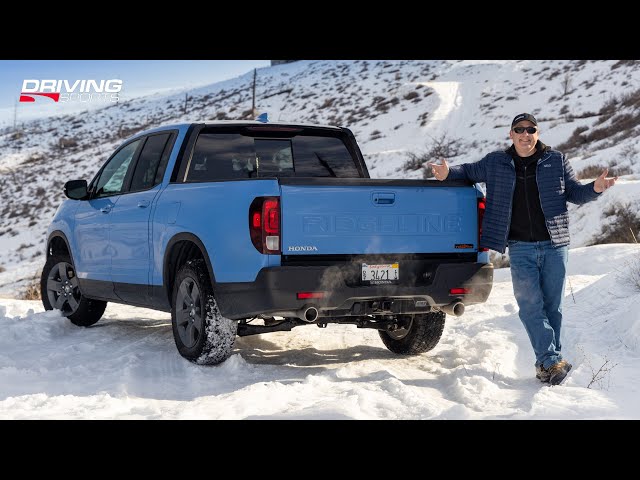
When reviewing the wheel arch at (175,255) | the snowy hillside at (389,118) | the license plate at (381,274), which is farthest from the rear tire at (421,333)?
the snowy hillside at (389,118)

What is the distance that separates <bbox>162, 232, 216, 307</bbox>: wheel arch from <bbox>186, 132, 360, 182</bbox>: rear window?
1.81 feet

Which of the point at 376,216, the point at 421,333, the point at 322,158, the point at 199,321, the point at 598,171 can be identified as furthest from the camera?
the point at 598,171

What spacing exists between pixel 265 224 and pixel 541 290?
2170 millimetres

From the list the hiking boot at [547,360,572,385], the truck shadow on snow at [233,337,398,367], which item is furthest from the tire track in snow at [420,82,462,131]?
the hiking boot at [547,360,572,385]

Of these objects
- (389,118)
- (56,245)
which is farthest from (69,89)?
(389,118)

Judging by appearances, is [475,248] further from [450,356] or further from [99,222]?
[99,222]

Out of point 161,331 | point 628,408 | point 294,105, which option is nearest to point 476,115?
point 294,105

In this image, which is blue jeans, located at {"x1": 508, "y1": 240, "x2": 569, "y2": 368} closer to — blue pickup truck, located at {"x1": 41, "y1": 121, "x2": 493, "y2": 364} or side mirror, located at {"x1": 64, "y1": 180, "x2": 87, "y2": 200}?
blue pickup truck, located at {"x1": 41, "y1": 121, "x2": 493, "y2": 364}

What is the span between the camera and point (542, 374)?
593 cm

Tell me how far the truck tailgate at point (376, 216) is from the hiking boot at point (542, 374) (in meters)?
1.05

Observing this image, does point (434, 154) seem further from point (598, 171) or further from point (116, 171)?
point (116, 171)

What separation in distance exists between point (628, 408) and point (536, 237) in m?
1.53

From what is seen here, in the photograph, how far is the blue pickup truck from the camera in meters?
5.73
